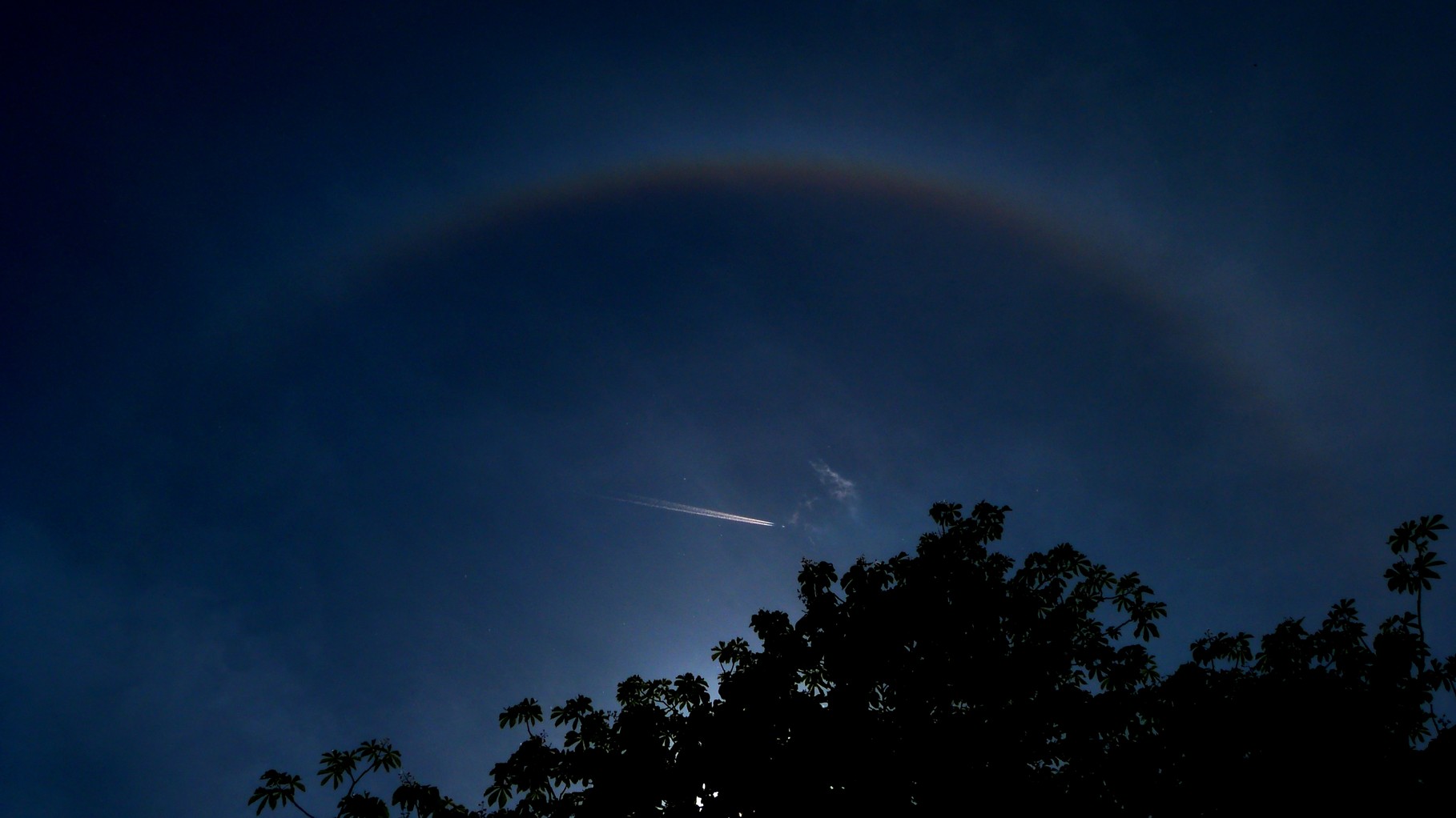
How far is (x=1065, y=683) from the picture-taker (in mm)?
13070

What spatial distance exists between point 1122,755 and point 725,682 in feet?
25.8

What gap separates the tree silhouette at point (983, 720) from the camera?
34.4 ft

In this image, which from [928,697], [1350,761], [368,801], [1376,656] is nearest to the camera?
[1350,761]

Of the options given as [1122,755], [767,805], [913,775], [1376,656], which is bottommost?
[767,805]

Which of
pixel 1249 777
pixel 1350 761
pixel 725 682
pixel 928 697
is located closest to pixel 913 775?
pixel 928 697

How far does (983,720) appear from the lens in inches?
479

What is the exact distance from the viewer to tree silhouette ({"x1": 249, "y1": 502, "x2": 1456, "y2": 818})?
1050 cm

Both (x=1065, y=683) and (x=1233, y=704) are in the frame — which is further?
(x=1065, y=683)

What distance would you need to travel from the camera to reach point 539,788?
12.7 meters

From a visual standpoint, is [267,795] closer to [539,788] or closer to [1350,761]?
[539,788]

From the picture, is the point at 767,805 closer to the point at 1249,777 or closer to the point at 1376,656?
the point at 1249,777

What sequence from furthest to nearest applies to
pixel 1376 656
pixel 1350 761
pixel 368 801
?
pixel 368 801 < pixel 1376 656 < pixel 1350 761

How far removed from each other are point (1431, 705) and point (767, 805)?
11951 millimetres

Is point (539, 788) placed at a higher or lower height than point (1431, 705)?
lower
